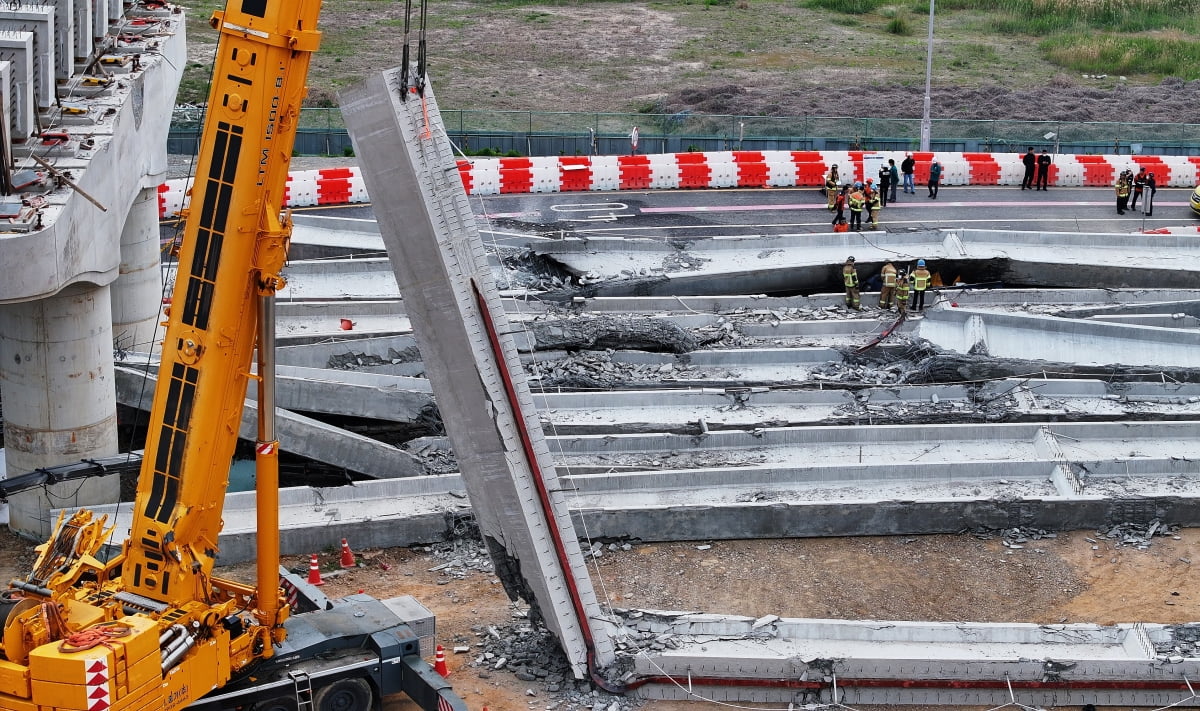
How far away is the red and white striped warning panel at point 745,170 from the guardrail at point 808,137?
2386 millimetres

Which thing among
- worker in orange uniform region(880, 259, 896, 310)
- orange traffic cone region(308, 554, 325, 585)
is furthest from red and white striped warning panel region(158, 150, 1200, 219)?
orange traffic cone region(308, 554, 325, 585)

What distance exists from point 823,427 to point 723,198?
54.4ft

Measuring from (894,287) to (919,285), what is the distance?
54 cm

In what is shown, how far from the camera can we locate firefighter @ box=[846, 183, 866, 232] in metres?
34.9

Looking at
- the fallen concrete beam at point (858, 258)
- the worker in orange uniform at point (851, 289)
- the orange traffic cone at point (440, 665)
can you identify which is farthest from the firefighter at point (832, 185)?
the orange traffic cone at point (440, 665)

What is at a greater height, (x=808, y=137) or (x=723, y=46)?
(x=723, y=46)

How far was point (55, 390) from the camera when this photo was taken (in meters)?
20.6

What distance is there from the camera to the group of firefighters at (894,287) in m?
29.4

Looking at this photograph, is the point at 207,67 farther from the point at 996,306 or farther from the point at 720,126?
the point at 996,306

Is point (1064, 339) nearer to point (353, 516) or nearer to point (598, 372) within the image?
point (598, 372)

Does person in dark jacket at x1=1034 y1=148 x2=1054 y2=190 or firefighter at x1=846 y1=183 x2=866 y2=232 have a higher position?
person in dark jacket at x1=1034 y1=148 x2=1054 y2=190

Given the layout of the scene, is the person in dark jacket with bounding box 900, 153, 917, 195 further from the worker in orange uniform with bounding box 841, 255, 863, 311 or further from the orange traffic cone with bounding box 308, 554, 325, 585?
the orange traffic cone with bounding box 308, 554, 325, 585

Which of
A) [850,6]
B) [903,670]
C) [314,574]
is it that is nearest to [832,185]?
[314,574]

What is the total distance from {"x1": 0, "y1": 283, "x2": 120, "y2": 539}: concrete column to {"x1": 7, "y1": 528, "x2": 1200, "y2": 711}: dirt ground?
1.02 m
